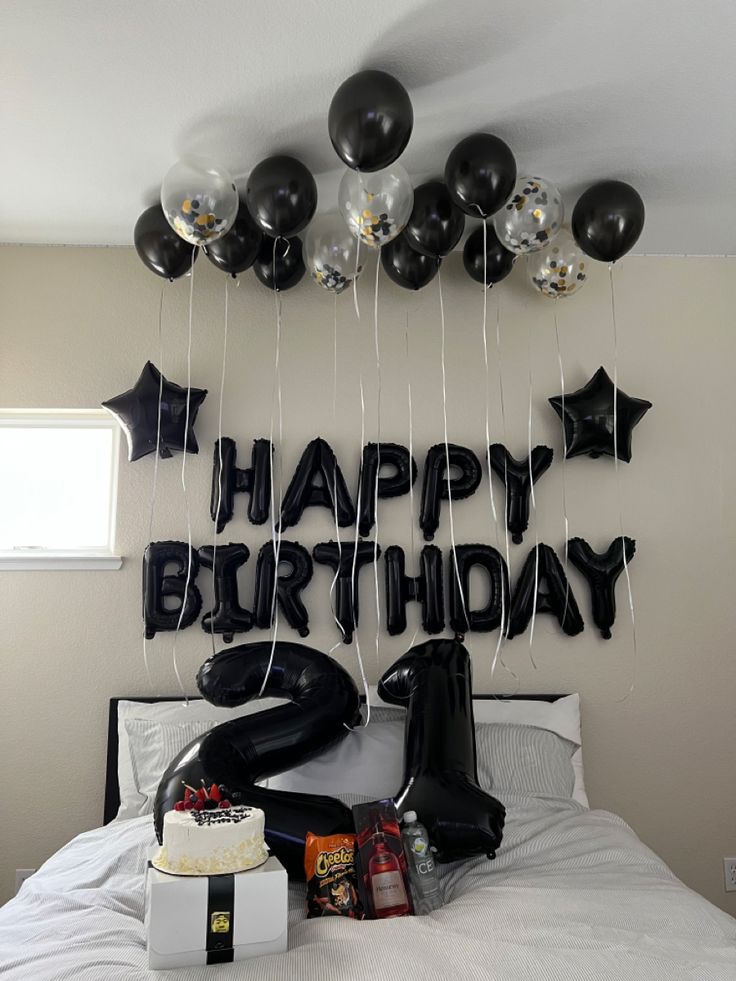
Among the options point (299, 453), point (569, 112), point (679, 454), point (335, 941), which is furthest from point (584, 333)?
point (335, 941)

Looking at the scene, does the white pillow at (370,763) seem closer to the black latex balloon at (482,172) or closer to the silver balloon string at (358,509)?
the silver balloon string at (358,509)

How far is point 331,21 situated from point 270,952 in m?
1.94

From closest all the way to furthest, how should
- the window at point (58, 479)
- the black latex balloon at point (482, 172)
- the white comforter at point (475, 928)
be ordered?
the white comforter at point (475, 928)
the black latex balloon at point (482, 172)
the window at point (58, 479)

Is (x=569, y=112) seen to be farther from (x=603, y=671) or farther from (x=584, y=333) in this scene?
(x=603, y=671)

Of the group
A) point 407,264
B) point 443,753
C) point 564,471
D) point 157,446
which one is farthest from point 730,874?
point 157,446

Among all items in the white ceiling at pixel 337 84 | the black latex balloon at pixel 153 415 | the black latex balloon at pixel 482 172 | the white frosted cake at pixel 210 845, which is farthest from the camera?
the black latex balloon at pixel 153 415

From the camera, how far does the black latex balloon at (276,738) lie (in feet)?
6.08

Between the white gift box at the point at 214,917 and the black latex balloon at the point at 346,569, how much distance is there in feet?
4.18

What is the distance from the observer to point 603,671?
2.77 metres

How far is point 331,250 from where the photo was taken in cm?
249

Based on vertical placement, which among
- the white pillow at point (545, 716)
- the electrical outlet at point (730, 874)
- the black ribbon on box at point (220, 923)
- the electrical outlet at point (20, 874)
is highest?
the white pillow at point (545, 716)

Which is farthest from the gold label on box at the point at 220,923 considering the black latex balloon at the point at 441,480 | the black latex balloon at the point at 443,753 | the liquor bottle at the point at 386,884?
the black latex balloon at the point at 441,480

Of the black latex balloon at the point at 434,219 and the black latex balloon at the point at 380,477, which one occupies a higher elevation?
the black latex balloon at the point at 434,219

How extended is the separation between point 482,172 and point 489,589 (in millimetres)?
1364
